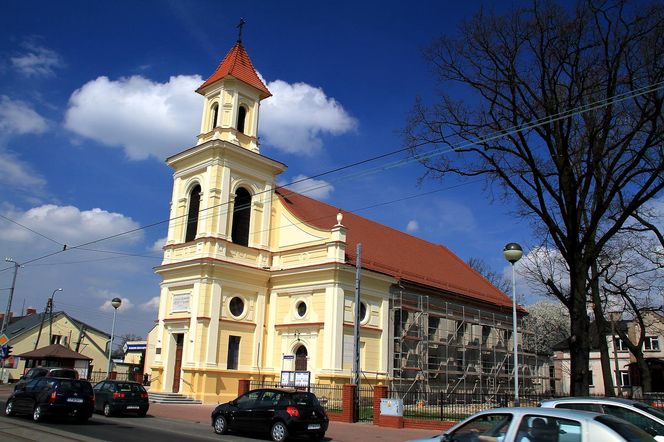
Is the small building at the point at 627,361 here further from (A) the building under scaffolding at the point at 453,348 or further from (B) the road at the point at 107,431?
(B) the road at the point at 107,431

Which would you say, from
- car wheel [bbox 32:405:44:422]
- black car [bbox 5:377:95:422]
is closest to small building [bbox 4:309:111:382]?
black car [bbox 5:377:95:422]

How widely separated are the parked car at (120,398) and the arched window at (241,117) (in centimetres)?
1738

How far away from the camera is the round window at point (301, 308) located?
31822 millimetres

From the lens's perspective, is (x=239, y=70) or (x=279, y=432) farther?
(x=239, y=70)

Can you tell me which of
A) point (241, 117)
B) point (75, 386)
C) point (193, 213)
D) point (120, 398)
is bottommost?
point (120, 398)

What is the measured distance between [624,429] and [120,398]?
18.6 metres

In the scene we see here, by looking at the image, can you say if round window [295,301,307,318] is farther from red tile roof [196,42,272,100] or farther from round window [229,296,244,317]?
red tile roof [196,42,272,100]

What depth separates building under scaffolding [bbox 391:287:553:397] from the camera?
34.0 metres

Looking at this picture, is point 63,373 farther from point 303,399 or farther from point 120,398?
point 303,399

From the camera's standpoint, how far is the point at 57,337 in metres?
64.2

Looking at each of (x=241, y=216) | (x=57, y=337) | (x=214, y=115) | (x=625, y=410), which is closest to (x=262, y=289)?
(x=241, y=216)

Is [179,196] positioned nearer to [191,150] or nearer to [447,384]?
[191,150]

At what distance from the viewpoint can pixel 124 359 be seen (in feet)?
263

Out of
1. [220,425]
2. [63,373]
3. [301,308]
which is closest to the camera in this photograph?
[220,425]
